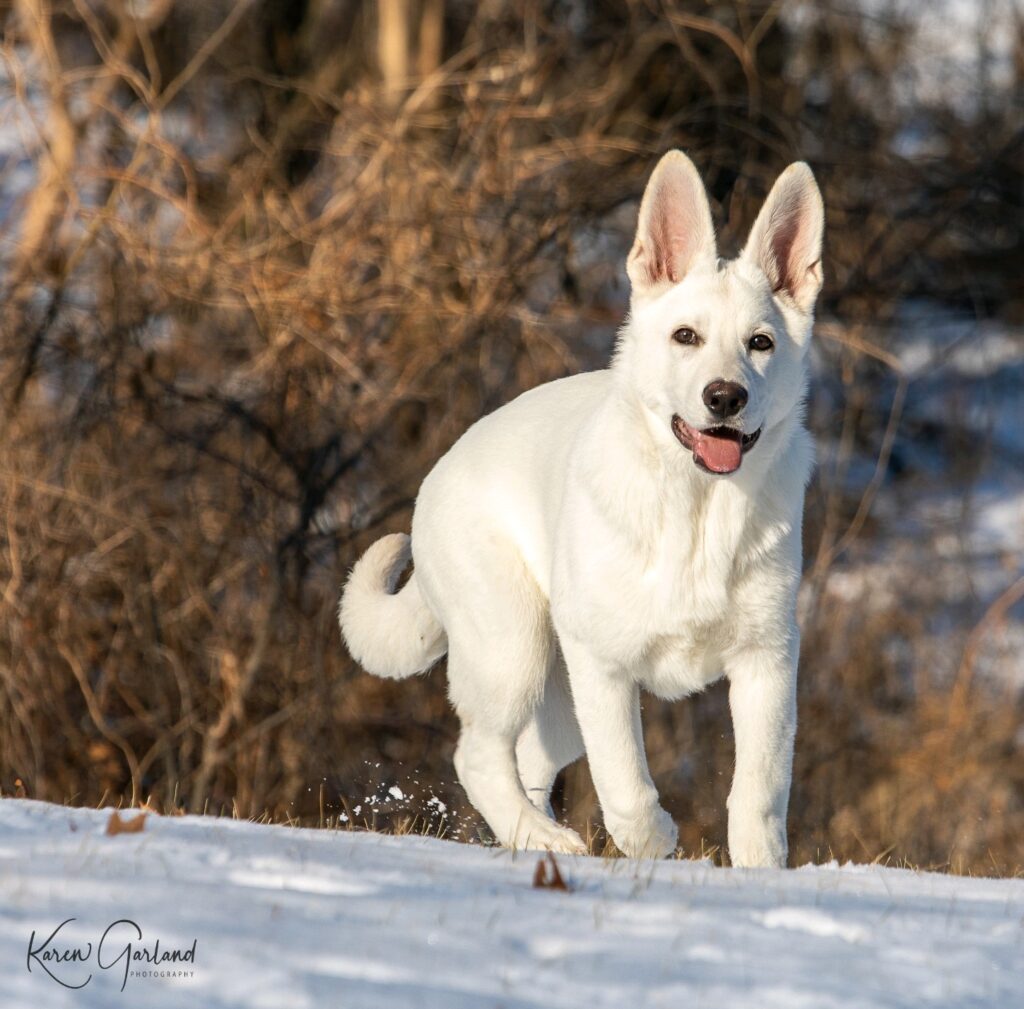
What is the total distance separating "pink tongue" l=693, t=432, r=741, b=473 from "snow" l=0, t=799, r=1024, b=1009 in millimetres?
1107

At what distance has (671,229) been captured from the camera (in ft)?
14.8

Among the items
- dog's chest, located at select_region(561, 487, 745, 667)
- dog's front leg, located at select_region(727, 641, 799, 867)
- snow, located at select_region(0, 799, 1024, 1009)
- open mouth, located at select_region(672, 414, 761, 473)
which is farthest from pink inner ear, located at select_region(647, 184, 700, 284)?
snow, located at select_region(0, 799, 1024, 1009)

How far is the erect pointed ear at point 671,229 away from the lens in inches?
173

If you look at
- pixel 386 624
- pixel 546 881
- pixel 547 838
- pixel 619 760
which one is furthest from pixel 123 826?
pixel 386 624

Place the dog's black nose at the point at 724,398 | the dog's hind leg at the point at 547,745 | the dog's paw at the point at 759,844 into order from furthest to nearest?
1. the dog's hind leg at the point at 547,745
2. the dog's paw at the point at 759,844
3. the dog's black nose at the point at 724,398

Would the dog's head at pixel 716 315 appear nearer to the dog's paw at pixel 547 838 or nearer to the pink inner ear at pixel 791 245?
the pink inner ear at pixel 791 245

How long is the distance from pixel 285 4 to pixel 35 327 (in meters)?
5.76

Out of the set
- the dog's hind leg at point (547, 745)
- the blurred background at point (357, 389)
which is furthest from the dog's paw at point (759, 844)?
the blurred background at point (357, 389)

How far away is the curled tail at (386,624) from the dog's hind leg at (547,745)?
45 centimetres

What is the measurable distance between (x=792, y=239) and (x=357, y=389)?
4910mm

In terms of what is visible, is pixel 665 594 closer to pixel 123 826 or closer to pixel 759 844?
pixel 759 844

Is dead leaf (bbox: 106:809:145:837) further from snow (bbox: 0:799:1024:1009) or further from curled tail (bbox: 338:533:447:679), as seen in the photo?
curled tail (bbox: 338:533:447:679)

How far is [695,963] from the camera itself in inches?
104

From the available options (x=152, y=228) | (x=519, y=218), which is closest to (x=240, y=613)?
(x=152, y=228)
